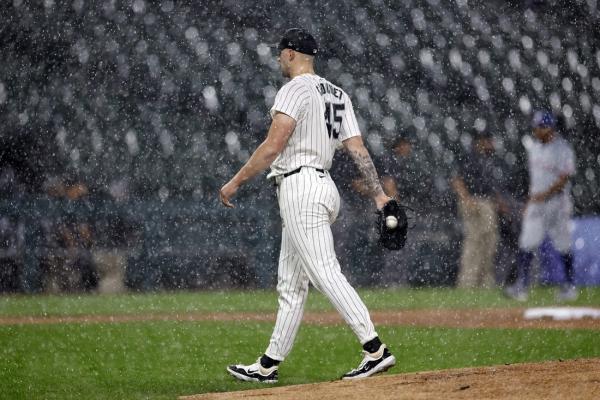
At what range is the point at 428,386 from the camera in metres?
4.96

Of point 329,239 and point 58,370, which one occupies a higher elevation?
point 329,239

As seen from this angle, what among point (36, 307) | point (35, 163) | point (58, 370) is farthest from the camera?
point (35, 163)

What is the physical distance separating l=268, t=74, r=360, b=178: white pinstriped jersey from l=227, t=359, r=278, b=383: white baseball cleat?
95cm

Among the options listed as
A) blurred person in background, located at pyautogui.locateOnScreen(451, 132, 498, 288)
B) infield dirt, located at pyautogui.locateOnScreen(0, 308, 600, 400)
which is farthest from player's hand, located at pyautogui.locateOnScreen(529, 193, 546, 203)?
infield dirt, located at pyautogui.locateOnScreen(0, 308, 600, 400)

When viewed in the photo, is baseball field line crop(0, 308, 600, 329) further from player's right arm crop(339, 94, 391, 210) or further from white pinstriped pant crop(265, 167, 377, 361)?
white pinstriped pant crop(265, 167, 377, 361)

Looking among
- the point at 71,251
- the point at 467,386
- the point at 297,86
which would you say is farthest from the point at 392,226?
the point at 71,251

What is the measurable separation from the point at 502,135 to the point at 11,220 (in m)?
7.89

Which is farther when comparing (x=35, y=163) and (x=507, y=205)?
(x=35, y=163)

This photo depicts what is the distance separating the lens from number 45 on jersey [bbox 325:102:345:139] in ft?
19.0

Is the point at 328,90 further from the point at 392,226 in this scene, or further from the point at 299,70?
the point at 392,226

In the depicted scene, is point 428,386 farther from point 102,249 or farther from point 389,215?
point 102,249

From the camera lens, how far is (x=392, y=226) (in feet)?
19.3

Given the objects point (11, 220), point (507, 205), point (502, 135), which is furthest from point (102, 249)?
point (502, 135)

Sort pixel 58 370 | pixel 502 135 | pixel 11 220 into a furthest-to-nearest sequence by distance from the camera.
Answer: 1. pixel 502 135
2. pixel 11 220
3. pixel 58 370
